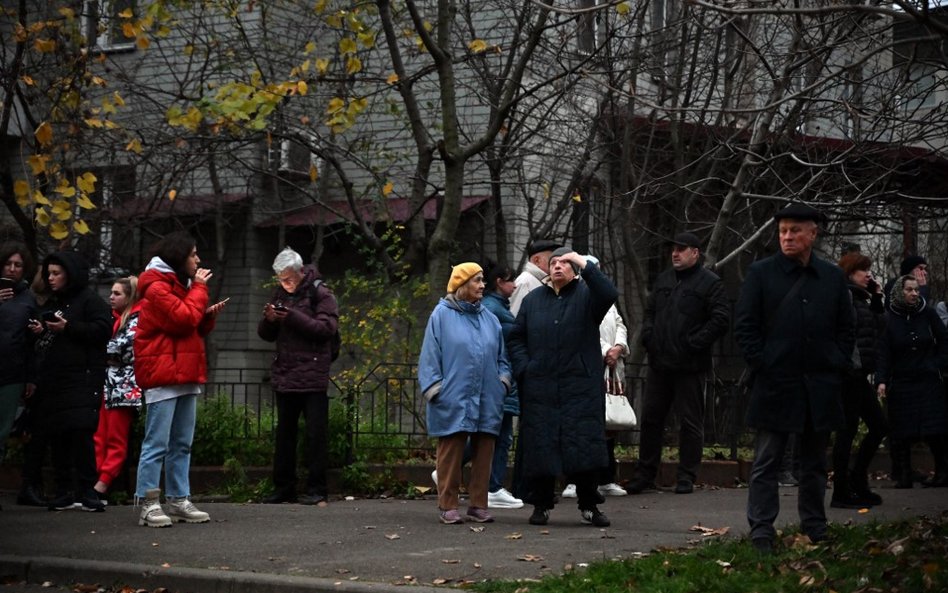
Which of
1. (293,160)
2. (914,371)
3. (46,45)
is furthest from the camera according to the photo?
(293,160)

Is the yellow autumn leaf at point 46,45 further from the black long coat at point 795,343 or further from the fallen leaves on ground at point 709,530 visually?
the black long coat at point 795,343

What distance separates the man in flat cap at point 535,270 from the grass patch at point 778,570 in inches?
141

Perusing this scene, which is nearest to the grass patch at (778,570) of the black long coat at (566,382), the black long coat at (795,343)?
the black long coat at (795,343)

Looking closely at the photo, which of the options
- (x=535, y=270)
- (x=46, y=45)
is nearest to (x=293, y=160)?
(x=46, y=45)

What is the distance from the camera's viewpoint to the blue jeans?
10664 millimetres

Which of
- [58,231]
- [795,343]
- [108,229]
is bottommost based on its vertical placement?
[795,343]

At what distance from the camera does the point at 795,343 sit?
8.98m

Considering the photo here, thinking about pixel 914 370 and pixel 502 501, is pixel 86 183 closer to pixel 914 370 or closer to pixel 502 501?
pixel 502 501

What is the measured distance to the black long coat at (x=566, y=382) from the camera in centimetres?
1052

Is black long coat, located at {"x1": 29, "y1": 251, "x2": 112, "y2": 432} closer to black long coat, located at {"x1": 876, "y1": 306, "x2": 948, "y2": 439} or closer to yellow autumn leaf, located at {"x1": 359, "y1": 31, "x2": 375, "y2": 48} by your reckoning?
yellow autumn leaf, located at {"x1": 359, "y1": 31, "x2": 375, "y2": 48}

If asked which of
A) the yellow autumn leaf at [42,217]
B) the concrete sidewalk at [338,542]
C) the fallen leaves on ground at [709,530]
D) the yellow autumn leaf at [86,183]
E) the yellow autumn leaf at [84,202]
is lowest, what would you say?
the concrete sidewalk at [338,542]

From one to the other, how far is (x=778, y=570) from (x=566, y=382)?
2851 millimetres

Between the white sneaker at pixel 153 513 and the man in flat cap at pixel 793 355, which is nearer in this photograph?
the man in flat cap at pixel 793 355

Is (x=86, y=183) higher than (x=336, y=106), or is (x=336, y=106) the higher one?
(x=336, y=106)
